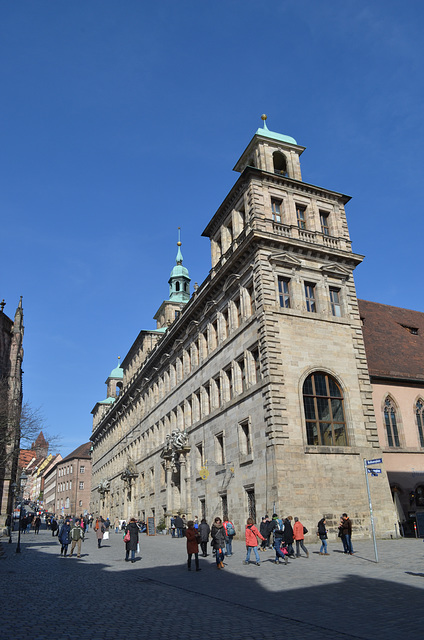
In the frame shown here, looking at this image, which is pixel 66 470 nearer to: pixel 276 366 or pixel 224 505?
pixel 224 505

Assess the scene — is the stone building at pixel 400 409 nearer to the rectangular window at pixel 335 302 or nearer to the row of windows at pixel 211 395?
the rectangular window at pixel 335 302

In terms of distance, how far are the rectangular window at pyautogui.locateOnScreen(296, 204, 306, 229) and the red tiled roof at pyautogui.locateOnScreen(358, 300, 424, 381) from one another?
8.79 meters

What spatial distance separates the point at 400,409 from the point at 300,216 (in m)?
13.1

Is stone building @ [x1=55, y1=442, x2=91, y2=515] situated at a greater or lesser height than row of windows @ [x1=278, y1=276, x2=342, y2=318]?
lesser

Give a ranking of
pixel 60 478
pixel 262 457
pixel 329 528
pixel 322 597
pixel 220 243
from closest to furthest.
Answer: pixel 322 597
pixel 329 528
pixel 262 457
pixel 220 243
pixel 60 478

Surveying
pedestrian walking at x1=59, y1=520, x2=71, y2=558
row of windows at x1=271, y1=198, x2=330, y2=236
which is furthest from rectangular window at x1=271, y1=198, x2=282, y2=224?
pedestrian walking at x1=59, y1=520, x2=71, y2=558

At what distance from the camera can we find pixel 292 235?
1153 inches

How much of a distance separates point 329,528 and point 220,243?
772 inches

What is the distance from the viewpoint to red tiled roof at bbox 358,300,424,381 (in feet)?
104

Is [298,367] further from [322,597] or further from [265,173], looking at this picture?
[322,597]

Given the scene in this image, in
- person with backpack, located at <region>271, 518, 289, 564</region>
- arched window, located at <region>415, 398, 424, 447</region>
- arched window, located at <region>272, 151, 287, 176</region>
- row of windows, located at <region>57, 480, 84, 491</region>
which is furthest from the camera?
row of windows, located at <region>57, 480, 84, 491</region>

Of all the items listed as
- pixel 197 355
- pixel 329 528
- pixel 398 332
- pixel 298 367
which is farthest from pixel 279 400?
pixel 398 332

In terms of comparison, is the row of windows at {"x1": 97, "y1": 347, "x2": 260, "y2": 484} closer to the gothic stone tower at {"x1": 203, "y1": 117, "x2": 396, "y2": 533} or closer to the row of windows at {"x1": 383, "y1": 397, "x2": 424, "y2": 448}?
the gothic stone tower at {"x1": 203, "y1": 117, "x2": 396, "y2": 533}

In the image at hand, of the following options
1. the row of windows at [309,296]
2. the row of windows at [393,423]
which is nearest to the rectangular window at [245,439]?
the row of windows at [309,296]
